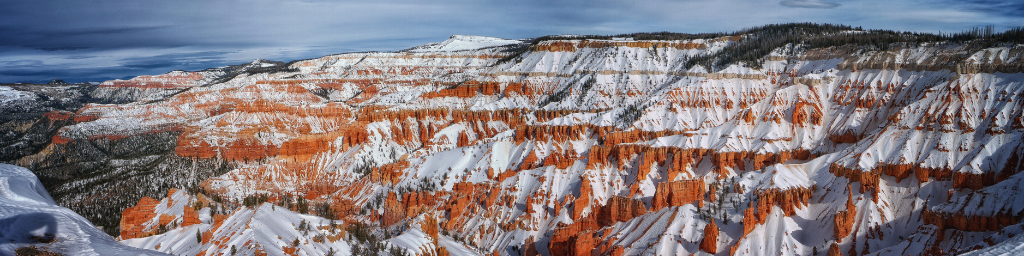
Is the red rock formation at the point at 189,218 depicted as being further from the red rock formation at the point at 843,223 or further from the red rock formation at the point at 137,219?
the red rock formation at the point at 843,223

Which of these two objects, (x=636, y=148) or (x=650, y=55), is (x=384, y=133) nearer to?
(x=636, y=148)

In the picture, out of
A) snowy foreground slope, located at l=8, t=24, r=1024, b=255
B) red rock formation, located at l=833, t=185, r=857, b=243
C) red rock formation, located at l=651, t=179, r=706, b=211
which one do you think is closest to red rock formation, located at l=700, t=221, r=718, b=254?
snowy foreground slope, located at l=8, t=24, r=1024, b=255

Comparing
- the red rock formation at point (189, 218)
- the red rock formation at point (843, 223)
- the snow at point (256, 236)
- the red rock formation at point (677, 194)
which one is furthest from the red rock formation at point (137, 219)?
the red rock formation at point (843, 223)

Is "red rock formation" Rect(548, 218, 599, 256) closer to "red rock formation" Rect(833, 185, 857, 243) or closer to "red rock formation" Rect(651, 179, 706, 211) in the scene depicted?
"red rock formation" Rect(651, 179, 706, 211)

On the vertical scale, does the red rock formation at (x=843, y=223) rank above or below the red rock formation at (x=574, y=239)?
above

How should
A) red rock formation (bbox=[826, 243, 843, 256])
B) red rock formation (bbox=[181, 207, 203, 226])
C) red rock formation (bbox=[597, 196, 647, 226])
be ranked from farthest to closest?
red rock formation (bbox=[597, 196, 647, 226]), red rock formation (bbox=[826, 243, 843, 256]), red rock formation (bbox=[181, 207, 203, 226])

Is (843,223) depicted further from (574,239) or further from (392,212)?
(392,212)

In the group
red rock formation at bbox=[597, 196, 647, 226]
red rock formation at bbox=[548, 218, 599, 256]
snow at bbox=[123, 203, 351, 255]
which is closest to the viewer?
snow at bbox=[123, 203, 351, 255]
